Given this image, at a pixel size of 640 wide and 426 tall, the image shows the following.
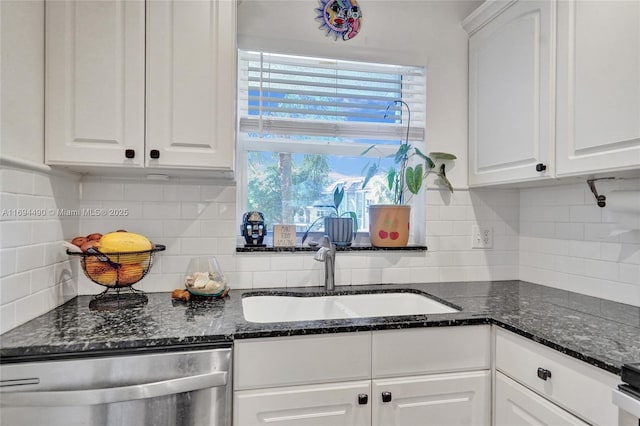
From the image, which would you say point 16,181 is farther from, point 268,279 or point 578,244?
point 578,244

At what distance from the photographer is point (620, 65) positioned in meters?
1.24

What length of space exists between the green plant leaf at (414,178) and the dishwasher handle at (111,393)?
4.09 ft

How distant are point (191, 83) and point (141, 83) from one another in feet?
0.57

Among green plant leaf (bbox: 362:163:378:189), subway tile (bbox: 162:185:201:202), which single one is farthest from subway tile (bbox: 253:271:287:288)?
green plant leaf (bbox: 362:163:378:189)

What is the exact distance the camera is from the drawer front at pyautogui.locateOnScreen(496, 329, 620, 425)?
96 cm

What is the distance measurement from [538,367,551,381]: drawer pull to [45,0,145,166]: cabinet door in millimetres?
1476

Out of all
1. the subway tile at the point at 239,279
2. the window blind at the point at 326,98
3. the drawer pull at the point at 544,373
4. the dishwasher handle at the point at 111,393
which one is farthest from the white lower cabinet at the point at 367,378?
the window blind at the point at 326,98

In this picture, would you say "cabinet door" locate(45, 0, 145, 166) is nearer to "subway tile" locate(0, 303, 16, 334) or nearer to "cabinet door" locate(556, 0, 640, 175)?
"subway tile" locate(0, 303, 16, 334)

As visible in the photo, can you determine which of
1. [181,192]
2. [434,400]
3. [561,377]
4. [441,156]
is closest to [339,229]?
[441,156]

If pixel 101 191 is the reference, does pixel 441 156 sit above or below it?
above

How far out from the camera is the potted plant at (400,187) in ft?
6.32

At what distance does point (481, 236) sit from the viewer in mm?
2064

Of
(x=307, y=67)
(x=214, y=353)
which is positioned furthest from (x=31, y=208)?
(x=307, y=67)

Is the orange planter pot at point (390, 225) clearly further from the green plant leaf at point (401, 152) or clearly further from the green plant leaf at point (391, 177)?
the green plant leaf at point (401, 152)
